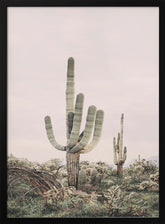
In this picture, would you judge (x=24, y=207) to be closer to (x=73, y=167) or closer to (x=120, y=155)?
(x=73, y=167)

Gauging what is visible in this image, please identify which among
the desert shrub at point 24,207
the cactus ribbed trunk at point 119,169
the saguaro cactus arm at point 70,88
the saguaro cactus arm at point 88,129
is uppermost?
the saguaro cactus arm at point 70,88

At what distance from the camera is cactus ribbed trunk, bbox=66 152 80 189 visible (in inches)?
119

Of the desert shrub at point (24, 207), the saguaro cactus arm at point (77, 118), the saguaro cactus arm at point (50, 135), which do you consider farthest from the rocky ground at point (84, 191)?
the saguaro cactus arm at point (77, 118)

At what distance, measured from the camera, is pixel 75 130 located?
301 cm

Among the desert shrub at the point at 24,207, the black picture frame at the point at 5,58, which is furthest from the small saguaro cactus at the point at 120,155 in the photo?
the desert shrub at the point at 24,207

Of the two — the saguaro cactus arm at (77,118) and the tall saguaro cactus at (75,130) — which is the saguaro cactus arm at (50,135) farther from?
the saguaro cactus arm at (77,118)

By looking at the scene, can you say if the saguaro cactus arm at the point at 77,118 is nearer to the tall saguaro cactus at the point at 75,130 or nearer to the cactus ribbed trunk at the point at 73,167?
the tall saguaro cactus at the point at 75,130

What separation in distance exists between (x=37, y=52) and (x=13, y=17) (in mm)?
342

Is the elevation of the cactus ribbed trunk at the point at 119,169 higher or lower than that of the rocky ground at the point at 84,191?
higher

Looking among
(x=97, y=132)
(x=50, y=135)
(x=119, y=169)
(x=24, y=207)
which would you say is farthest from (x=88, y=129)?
(x=24, y=207)

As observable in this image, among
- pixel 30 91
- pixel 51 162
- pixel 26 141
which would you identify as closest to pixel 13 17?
pixel 30 91

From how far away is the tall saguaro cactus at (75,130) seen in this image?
3.00 meters

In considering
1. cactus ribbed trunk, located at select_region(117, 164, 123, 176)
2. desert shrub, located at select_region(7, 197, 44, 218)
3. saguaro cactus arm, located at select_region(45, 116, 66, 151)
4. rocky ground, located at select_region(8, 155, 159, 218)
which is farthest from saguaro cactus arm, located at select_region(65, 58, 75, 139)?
desert shrub, located at select_region(7, 197, 44, 218)
